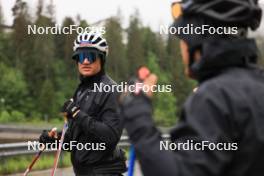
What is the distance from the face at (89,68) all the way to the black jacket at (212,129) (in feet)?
9.95

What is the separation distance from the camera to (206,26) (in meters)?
2.39

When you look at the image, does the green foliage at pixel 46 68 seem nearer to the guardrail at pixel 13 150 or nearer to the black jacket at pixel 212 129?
the guardrail at pixel 13 150

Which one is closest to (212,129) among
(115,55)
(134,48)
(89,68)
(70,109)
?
(70,109)

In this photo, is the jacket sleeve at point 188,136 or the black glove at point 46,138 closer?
the jacket sleeve at point 188,136

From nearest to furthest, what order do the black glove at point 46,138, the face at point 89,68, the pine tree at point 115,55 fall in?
the face at point 89,68
the black glove at point 46,138
the pine tree at point 115,55

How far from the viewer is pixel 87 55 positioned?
546 cm

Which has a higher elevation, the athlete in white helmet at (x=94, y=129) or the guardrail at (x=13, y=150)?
the athlete in white helmet at (x=94, y=129)

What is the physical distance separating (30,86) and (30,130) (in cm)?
5271

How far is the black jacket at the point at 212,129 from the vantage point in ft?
7.14

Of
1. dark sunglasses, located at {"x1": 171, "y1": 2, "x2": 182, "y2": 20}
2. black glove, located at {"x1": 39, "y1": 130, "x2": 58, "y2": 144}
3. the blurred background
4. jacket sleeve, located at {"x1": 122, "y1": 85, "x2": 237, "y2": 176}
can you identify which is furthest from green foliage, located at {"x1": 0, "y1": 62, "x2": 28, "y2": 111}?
jacket sleeve, located at {"x1": 122, "y1": 85, "x2": 237, "y2": 176}

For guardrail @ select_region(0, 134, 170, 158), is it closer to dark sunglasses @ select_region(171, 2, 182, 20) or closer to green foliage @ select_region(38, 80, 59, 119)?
dark sunglasses @ select_region(171, 2, 182, 20)

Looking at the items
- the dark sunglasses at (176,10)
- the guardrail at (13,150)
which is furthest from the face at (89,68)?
the guardrail at (13,150)

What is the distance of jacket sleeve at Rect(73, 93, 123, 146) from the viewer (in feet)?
16.4
